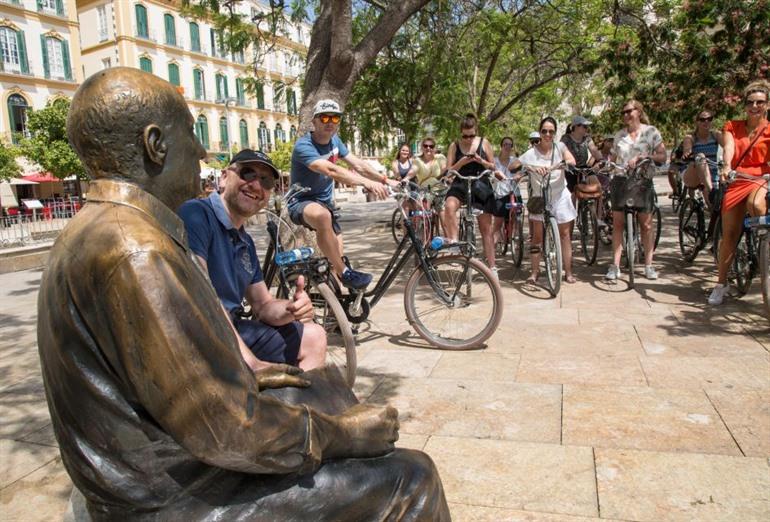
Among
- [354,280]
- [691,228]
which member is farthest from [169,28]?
[354,280]

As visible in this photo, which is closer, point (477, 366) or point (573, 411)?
point (573, 411)

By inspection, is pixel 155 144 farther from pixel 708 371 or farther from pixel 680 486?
pixel 708 371

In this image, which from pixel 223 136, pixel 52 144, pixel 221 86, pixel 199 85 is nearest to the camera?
pixel 52 144

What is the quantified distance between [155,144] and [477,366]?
3.45 metres

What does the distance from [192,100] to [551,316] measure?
52.1 meters

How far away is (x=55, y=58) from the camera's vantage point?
134 feet

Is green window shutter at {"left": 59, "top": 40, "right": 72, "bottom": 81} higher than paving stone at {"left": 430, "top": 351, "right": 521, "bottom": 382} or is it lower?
higher

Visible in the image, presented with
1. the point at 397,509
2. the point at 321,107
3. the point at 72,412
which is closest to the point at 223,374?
the point at 72,412

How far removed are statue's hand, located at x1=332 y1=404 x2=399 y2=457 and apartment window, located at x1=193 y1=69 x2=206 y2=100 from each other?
55.7 m

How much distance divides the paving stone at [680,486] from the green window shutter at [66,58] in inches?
1849

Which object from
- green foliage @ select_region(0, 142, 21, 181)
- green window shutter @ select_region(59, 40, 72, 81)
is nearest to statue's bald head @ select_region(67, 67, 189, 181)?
green foliage @ select_region(0, 142, 21, 181)

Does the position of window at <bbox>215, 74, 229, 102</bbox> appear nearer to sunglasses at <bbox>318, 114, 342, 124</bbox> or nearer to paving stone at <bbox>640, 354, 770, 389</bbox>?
sunglasses at <bbox>318, 114, 342, 124</bbox>

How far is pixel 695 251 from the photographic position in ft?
24.8

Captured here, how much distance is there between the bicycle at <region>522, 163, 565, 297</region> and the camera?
6.33 metres
